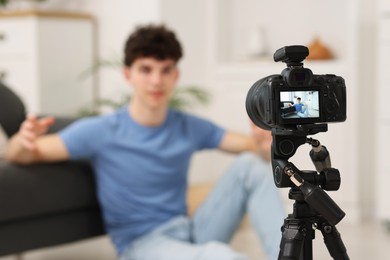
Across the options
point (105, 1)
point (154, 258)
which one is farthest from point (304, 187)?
point (105, 1)

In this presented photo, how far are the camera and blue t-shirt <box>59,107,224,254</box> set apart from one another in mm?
1129

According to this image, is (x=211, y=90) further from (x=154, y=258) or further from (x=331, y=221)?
(x=331, y=221)

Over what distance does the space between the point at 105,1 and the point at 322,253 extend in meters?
3.69

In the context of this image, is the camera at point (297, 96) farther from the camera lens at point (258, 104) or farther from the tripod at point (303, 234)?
the tripod at point (303, 234)

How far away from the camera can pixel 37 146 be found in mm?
2299

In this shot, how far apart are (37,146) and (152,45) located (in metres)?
0.47

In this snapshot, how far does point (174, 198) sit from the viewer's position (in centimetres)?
239

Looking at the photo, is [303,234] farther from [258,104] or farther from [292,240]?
[258,104]

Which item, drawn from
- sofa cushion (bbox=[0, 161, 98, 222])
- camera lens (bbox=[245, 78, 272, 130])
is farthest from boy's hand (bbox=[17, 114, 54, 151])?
camera lens (bbox=[245, 78, 272, 130])

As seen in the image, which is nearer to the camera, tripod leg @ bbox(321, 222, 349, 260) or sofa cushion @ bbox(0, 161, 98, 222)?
tripod leg @ bbox(321, 222, 349, 260)

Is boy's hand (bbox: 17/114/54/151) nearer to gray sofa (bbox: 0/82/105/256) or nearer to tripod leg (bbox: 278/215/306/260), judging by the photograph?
gray sofa (bbox: 0/82/105/256)

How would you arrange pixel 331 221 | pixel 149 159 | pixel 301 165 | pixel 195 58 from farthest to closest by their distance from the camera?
Answer: pixel 195 58 < pixel 149 159 < pixel 301 165 < pixel 331 221

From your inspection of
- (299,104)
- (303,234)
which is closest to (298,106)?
(299,104)

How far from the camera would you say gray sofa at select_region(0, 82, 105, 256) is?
91.9 inches
